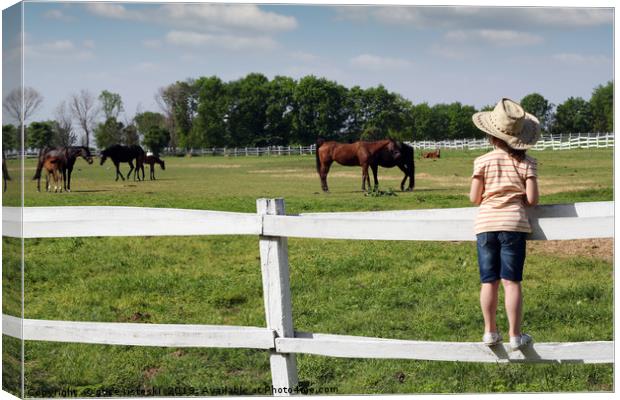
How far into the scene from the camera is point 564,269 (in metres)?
9.95

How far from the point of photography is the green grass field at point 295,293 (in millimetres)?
5621

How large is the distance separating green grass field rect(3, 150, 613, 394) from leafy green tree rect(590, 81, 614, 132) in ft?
5.26

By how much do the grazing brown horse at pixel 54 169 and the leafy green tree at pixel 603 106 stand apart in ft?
20.2

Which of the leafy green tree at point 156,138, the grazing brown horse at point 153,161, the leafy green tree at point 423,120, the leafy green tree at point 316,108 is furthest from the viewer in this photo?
the grazing brown horse at point 153,161

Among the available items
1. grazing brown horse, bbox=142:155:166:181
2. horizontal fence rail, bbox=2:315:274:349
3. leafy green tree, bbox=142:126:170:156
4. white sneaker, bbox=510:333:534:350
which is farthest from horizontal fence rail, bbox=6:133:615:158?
horizontal fence rail, bbox=2:315:274:349

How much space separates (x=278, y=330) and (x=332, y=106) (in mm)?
9158

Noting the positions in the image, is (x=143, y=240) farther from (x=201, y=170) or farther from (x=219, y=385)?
(x=219, y=385)

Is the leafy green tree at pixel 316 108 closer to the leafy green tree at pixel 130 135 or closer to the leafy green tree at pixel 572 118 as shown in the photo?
the leafy green tree at pixel 130 135

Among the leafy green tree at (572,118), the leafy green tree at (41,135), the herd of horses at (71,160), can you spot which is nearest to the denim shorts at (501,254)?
the leafy green tree at (41,135)

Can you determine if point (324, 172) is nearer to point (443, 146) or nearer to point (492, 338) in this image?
point (443, 146)

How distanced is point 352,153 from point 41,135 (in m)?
11.0

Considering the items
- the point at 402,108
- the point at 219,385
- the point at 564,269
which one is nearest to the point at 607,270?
the point at 564,269

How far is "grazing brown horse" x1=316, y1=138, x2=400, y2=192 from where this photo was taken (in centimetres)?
1772

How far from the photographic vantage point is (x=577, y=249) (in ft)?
35.9
